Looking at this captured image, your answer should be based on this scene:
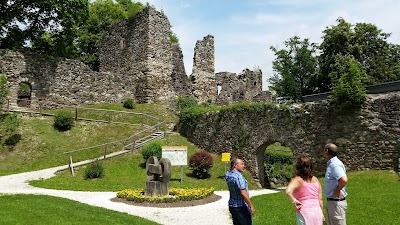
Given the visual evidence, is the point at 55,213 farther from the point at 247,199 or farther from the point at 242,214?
the point at 247,199

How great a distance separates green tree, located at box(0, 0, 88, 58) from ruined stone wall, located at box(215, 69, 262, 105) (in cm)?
1510

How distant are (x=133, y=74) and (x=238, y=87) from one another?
11.7 m

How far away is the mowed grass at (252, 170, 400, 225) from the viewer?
372 inches

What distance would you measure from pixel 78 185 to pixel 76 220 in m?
7.24

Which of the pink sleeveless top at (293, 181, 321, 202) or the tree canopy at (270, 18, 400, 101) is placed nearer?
the pink sleeveless top at (293, 181, 321, 202)

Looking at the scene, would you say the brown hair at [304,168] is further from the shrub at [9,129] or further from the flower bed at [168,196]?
the shrub at [9,129]

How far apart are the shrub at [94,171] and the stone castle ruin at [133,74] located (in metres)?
10.4

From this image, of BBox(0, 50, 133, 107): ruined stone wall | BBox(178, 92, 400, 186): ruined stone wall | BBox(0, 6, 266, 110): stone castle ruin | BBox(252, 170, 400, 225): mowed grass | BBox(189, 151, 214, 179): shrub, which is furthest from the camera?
BBox(0, 6, 266, 110): stone castle ruin

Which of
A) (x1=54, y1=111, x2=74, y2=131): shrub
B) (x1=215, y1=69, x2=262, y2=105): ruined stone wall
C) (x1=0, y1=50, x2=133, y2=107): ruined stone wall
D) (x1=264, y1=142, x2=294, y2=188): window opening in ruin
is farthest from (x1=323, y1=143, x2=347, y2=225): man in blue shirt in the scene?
(x1=215, y1=69, x2=262, y2=105): ruined stone wall

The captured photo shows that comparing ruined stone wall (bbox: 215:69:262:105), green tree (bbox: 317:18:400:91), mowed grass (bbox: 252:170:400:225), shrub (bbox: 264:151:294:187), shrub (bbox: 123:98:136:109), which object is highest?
green tree (bbox: 317:18:400:91)

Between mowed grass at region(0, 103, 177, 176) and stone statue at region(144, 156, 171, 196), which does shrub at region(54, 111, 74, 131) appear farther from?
stone statue at region(144, 156, 171, 196)

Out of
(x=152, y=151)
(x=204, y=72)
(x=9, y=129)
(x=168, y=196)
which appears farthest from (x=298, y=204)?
(x=204, y=72)

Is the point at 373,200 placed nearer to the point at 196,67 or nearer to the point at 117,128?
the point at 117,128

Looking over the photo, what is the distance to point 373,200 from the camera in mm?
11297
